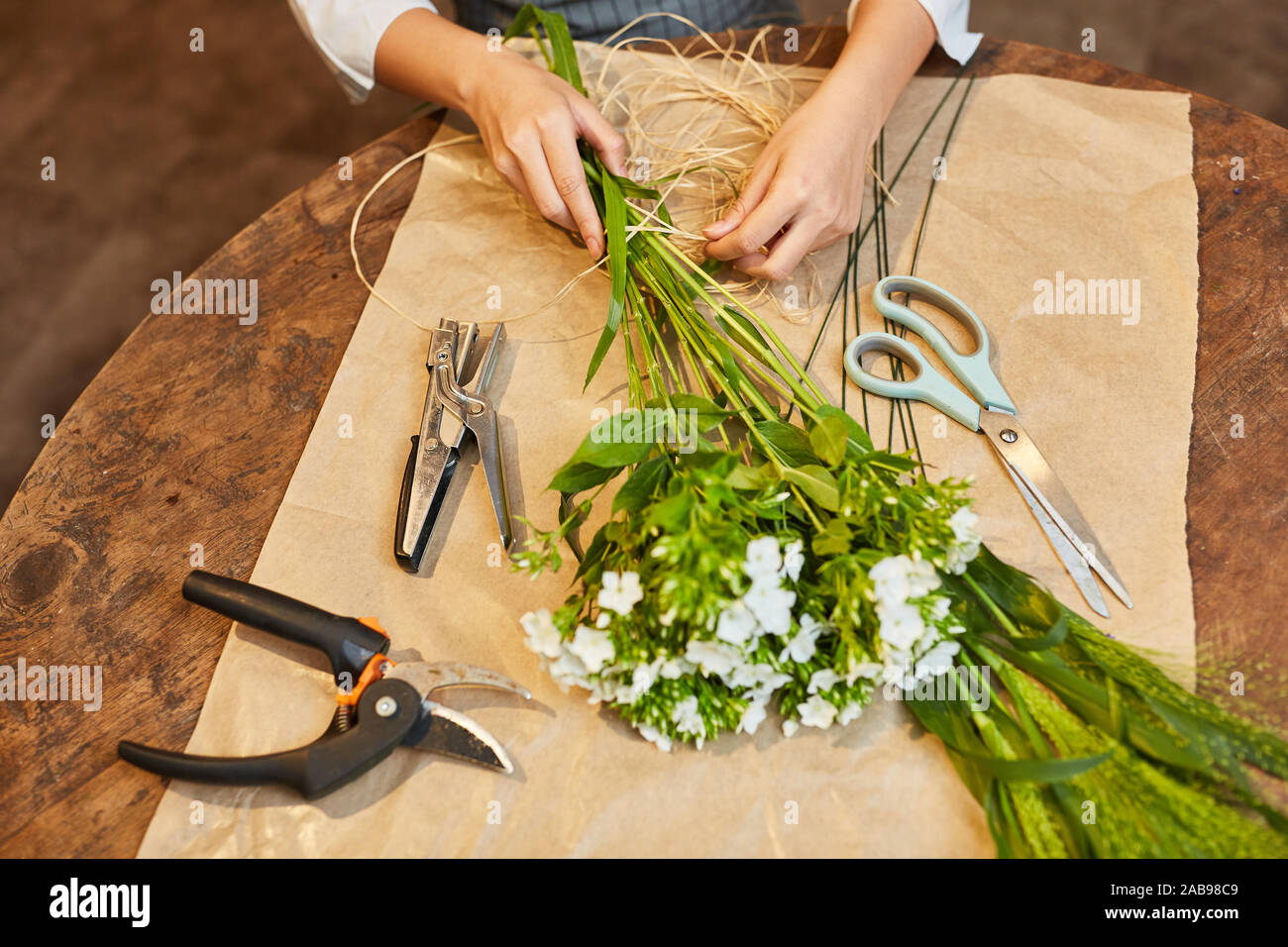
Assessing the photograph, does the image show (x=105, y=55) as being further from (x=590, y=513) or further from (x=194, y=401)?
(x=590, y=513)

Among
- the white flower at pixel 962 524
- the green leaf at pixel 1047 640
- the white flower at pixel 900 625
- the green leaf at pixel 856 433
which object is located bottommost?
the green leaf at pixel 1047 640

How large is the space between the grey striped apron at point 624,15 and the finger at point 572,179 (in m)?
0.39

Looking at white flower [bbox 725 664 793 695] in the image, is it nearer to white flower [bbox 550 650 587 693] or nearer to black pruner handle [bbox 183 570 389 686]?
white flower [bbox 550 650 587 693]

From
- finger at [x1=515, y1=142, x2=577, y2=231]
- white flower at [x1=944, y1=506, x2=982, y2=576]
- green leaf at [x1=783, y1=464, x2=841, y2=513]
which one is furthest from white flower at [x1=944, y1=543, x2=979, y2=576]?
finger at [x1=515, y1=142, x2=577, y2=231]

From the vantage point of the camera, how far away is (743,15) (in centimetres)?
150

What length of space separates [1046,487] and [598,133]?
27.3 inches

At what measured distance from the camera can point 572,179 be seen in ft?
3.54

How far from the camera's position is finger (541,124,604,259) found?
108 centimetres

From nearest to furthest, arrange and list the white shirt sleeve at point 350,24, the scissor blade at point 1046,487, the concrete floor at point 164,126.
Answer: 1. the scissor blade at point 1046,487
2. the white shirt sleeve at point 350,24
3. the concrete floor at point 164,126

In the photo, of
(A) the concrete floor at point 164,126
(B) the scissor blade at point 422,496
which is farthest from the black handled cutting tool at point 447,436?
(A) the concrete floor at point 164,126

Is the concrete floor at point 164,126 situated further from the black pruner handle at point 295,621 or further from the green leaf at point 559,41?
the black pruner handle at point 295,621

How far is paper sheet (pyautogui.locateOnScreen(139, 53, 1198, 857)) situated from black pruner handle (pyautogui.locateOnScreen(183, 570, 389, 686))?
57 mm

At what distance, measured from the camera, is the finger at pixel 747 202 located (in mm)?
1044
